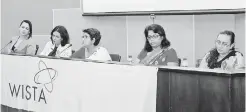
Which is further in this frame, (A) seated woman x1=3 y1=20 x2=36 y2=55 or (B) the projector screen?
(A) seated woman x1=3 y1=20 x2=36 y2=55

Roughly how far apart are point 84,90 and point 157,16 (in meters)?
2.41

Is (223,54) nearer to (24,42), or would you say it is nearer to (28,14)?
(24,42)

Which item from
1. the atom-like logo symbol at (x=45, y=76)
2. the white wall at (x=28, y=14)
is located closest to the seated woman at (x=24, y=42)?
the white wall at (x=28, y=14)

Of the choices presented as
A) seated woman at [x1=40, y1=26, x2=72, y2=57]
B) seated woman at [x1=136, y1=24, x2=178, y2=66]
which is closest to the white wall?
seated woman at [x1=40, y1=26, x2=72, y2=57]

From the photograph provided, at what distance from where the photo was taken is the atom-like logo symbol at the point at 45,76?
3.58 meters

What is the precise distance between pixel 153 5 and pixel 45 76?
2.11 m

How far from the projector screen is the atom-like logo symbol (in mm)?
1988

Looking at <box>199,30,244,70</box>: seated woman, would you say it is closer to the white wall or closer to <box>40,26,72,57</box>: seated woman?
<box>40,26,72,57</box>: seated woman

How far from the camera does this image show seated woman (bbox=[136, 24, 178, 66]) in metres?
3.75

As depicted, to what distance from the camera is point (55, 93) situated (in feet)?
11.6

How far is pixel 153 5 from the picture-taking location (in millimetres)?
5277

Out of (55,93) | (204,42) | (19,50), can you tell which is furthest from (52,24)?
(55,93)

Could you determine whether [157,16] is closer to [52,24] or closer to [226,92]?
[52,24]

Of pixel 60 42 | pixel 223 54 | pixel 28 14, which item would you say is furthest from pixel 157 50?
pixel 28 14
